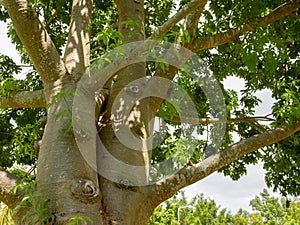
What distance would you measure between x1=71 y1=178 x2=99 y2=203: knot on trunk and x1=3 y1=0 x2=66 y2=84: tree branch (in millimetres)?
1031

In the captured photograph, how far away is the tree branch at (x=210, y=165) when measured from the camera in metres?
3.30

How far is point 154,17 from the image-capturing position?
666 cm

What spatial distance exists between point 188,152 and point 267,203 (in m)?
34.6

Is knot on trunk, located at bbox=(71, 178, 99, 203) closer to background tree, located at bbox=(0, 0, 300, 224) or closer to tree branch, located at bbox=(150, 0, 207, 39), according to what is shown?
Result: background tree, located at bbox=(0, 0, 300, 224)

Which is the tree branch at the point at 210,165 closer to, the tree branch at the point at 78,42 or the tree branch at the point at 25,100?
the tree branch at the point at 78,42

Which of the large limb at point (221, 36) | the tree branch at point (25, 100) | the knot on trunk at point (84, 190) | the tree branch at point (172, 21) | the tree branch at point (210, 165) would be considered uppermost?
the large limb at point (221, 36)

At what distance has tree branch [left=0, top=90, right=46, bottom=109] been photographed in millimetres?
3619

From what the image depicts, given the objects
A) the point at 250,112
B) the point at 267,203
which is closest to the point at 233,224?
the point at 267,203

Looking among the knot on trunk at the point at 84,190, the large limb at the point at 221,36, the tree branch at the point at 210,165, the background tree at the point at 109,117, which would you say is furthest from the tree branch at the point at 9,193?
the large limb at the point at 221,36

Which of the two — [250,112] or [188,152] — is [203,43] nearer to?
Answer: [188,152]

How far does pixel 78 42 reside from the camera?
3.78m

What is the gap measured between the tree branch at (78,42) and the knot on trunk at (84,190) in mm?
1052

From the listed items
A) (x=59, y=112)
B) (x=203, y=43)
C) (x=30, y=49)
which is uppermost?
(x=203, y=43)

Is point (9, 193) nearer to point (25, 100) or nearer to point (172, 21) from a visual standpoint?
point (25, 100)
